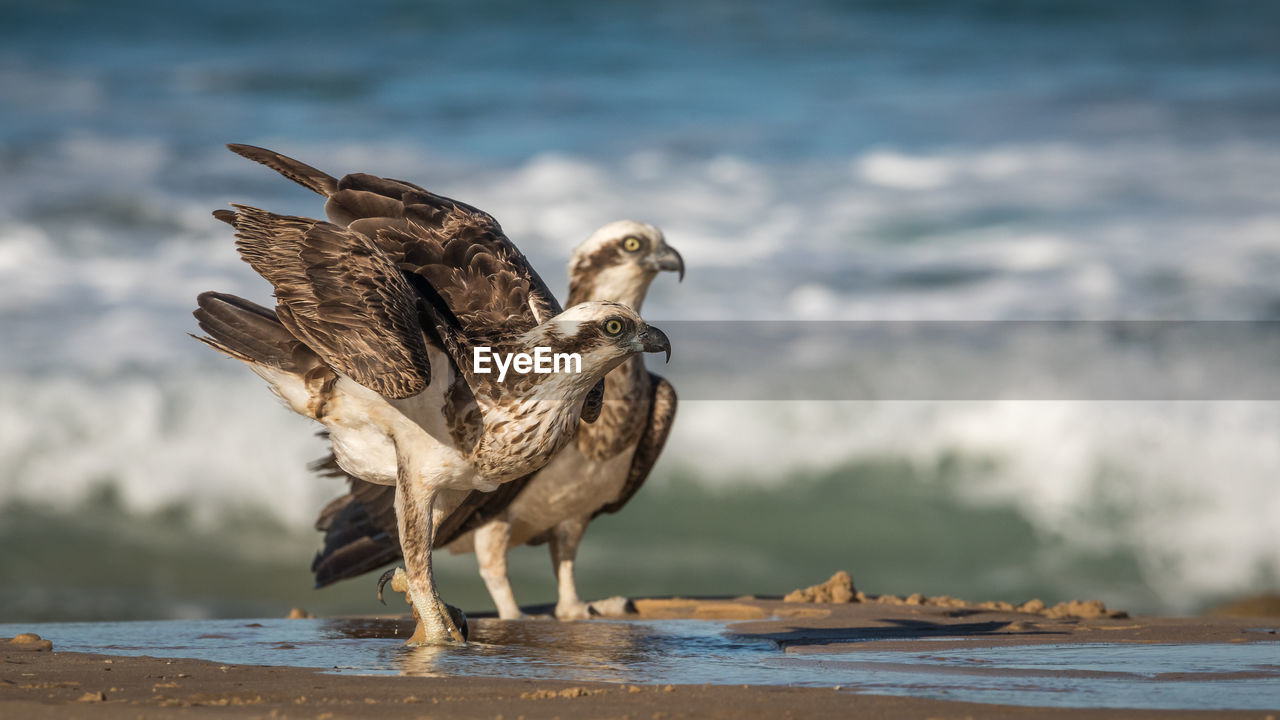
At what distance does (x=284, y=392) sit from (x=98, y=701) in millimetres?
2531

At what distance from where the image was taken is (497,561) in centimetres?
911

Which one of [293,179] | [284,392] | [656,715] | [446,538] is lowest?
[656,715]

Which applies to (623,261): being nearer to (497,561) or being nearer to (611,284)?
(611,284)

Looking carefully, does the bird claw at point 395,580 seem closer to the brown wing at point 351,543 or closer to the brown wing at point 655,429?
the brown wing at point 351,543

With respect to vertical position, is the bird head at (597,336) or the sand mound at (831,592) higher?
the bird head at (597,336)

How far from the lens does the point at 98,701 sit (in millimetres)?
4777

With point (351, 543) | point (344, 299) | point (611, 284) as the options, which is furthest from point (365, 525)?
point (344, 299)

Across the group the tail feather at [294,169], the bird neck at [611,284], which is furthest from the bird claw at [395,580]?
the bird neck at [611,284]

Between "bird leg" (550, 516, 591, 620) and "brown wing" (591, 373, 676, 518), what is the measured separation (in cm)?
47

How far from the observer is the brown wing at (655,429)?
9289 millimetres

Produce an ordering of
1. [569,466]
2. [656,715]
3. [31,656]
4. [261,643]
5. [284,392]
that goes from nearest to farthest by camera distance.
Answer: [656,715], [31,656], [284,392], [261,643], [569,466]

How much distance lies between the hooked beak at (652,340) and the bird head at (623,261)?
9.16 ft

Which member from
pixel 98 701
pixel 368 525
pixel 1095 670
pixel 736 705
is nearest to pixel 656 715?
pixel 736 705

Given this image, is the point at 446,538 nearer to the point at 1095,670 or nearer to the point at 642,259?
the point at 642,259
